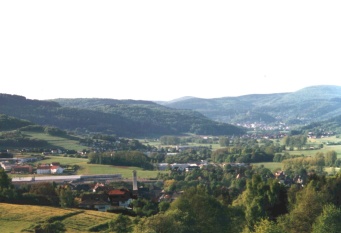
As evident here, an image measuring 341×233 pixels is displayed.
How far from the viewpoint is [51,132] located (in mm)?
146875

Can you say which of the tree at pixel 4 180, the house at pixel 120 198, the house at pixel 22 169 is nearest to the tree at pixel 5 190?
the tree at pixel 4 180

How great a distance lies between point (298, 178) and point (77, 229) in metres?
A: 53.3

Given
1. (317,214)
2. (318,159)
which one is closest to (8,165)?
(318,159)

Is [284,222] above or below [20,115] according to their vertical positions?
below

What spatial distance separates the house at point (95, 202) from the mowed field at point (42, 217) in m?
7.75

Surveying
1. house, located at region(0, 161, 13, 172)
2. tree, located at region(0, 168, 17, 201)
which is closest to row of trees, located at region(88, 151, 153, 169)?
house, located at region(0, 161, 13, 172)

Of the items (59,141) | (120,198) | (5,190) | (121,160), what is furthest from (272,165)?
(5,190)

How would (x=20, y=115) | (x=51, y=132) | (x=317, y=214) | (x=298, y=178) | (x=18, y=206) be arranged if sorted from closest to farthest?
(x=317, y=214) < (x=18, y=206) < (x=298, y=178) < (x=51, y=132) < (x=20, y=115)

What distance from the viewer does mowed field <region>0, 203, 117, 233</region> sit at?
1639 inches

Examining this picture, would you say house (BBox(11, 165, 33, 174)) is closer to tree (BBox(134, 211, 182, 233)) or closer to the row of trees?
the row of trees

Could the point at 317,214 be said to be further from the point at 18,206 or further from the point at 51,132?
the point at 51,132

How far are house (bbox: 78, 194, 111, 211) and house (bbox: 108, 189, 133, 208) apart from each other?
589 mm

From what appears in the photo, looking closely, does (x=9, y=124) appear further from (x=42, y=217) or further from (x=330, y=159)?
(x=42, y=217)

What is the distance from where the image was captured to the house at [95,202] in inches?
2234
